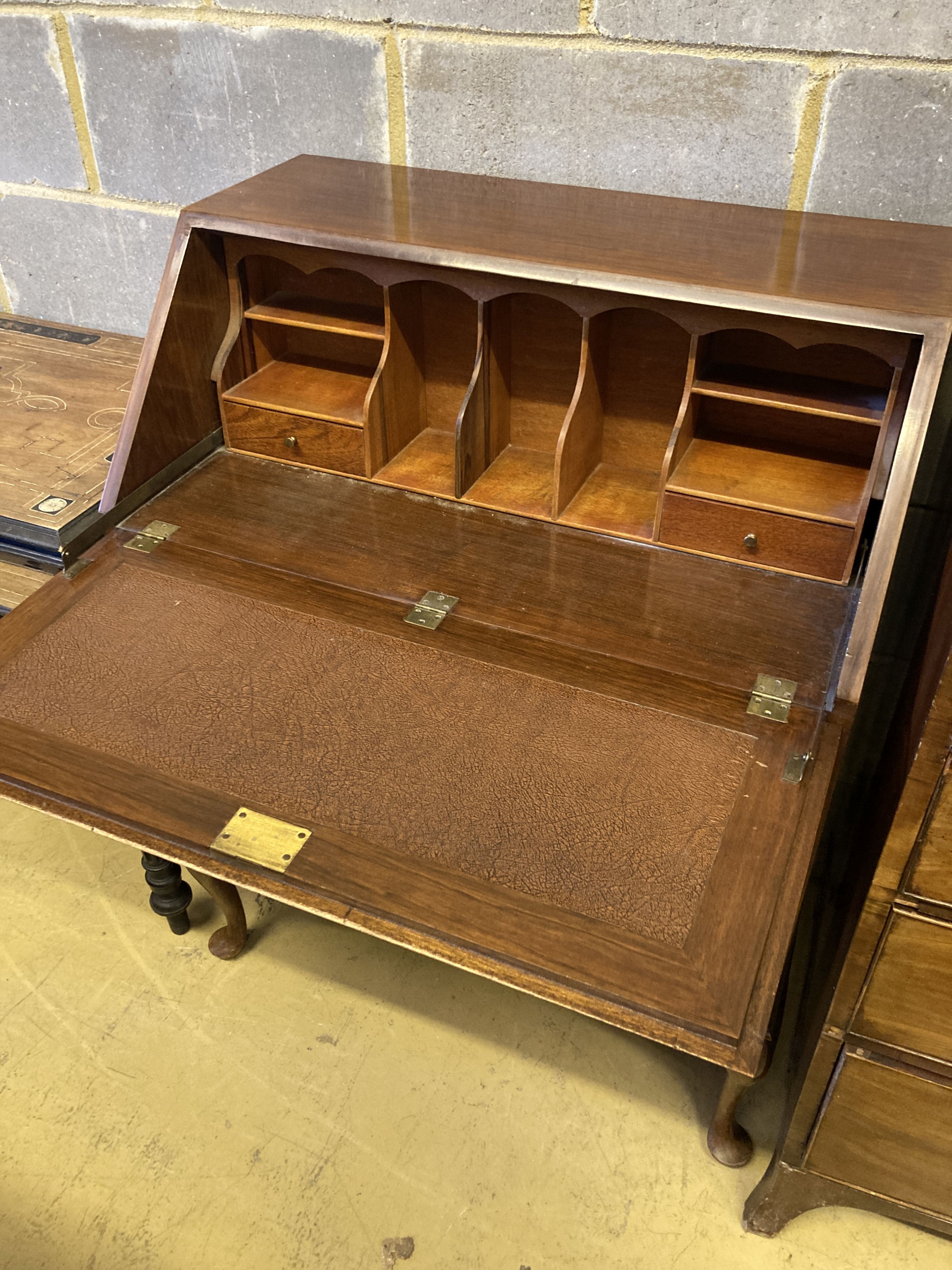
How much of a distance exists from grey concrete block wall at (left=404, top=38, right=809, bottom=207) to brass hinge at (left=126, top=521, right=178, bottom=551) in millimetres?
841

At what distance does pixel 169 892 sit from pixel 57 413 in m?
0.96

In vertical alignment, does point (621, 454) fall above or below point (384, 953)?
above

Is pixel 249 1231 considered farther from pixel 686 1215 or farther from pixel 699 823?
pixel 699 823

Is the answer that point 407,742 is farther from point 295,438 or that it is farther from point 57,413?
point 57,413

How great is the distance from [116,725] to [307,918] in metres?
0.86

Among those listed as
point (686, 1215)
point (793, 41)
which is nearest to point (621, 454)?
point (793, 41)

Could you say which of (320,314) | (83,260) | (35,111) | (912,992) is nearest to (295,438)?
(320,314)

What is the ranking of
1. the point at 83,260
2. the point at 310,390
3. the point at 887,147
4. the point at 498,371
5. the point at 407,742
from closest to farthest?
the point at 407,742 < the point at 887,147 < the point at 498,371 < the point at 310,390 < the point at 83,260

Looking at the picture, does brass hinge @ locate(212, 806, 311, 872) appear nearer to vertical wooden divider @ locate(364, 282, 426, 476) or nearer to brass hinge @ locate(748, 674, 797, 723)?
brass hinge @ locate(748, 674, 797, 723)

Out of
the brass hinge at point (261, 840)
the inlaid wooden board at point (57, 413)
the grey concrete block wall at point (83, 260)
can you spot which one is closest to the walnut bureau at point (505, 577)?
the brass hinge at point (261, 840)

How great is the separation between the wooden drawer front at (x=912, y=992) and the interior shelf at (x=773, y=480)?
56cm

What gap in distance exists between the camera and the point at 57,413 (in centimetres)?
201

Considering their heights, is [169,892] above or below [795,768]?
below

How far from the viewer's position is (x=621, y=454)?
1.71 m
